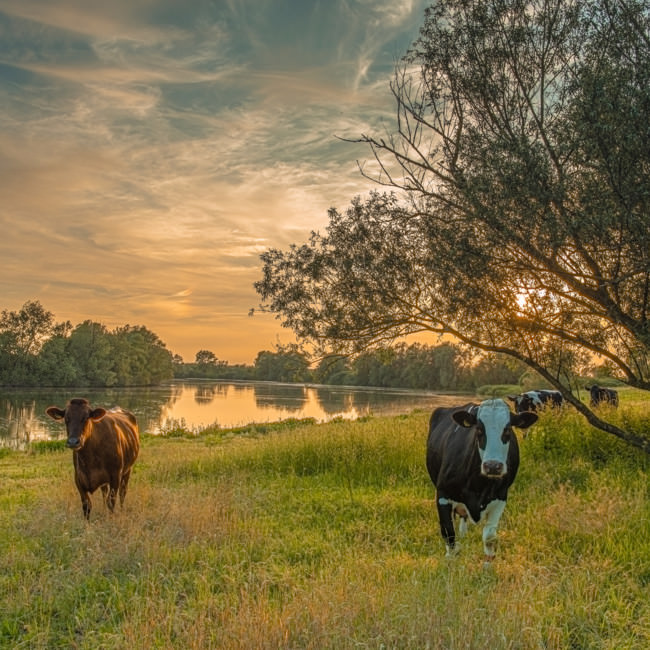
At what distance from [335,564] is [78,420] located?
4416 millimetres

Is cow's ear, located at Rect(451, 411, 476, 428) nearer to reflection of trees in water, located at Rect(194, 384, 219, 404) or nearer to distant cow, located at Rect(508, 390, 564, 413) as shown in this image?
distant cow, located at Rect(508, 390, 564, 413)

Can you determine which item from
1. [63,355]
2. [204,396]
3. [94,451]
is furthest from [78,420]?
[63,355]

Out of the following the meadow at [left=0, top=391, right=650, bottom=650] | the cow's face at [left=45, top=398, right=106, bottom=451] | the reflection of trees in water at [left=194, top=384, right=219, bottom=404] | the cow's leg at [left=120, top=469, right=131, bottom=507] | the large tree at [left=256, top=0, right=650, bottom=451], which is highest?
the large tree at [left=256, top=0, right=650, bottom=451]

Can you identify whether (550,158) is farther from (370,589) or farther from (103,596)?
(103,596)

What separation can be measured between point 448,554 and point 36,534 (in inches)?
201

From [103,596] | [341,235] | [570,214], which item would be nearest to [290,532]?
[103,596]

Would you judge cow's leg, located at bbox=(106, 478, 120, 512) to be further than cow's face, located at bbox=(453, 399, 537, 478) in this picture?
Yes

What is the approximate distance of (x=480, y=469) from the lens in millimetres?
6734

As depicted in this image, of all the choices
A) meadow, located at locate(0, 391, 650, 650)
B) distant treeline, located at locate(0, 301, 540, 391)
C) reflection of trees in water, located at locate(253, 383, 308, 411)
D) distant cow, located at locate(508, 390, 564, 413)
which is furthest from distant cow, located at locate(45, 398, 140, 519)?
distant treeline, located at locate(0, 301, 540, 391)

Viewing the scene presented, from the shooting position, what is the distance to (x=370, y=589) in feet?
15.7

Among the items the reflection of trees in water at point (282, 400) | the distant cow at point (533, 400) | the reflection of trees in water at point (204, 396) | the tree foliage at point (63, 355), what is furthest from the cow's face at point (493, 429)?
the tree foliage at point (63, 355)

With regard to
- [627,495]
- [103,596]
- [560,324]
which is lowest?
[103,596]

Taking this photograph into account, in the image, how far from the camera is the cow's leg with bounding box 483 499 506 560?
6281mm

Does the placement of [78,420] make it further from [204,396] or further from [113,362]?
[113,362]
